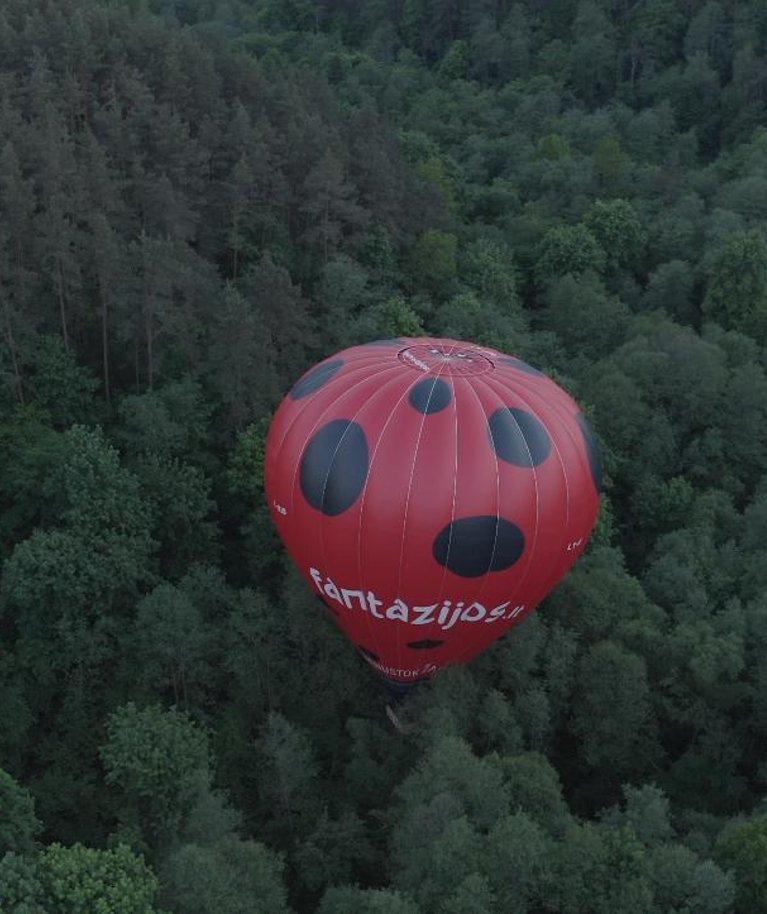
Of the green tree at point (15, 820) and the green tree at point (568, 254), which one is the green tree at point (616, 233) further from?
the green tree at point (15, 820)

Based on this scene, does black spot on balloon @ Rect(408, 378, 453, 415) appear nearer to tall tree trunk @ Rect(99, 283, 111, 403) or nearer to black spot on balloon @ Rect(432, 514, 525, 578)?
black spot on balloon @ Rect(432, 514, 525, 578)

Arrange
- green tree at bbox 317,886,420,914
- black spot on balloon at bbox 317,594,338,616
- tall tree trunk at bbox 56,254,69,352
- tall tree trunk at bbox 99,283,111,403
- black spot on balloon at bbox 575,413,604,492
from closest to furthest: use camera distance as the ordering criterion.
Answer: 1. green tree at bbox 317,886,420,914
2. black spot on balloon at bbox 575,413,604,492
3. black spot on balloon at bbox 317,594,338,616
4. tall tree trunk at bbox 56,254,69,352
5. tall tree trunk at bbox 99,283,111,403

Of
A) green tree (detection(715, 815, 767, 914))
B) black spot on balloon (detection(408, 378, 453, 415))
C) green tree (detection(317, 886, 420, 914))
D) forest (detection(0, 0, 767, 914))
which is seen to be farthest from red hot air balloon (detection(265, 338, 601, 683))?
green tree (detection(715, 815, 767, 914))

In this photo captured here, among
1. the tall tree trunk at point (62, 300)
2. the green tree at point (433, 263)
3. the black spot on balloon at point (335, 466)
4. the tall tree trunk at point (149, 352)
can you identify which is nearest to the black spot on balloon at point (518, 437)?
the black spot on balloon at point (335, 466)

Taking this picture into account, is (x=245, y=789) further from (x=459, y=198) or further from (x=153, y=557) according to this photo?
(x=459, y=198)

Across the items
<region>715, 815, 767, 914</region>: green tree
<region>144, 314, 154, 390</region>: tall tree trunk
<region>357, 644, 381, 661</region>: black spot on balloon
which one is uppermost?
<region>144, 314, 154, 390</region>: tall tree trunk

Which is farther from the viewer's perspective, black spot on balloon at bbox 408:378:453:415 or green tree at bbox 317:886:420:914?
black spot on balloon at bbox 408:378:453:415

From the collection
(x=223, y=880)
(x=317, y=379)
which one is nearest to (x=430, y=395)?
(x=317, y=379)

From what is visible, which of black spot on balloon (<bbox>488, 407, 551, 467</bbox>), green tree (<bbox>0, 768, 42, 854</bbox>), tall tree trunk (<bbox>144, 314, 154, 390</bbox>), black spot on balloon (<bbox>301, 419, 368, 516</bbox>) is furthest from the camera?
tall tree trunk (<bbox>144, 314, 154, 390</bbox>)
